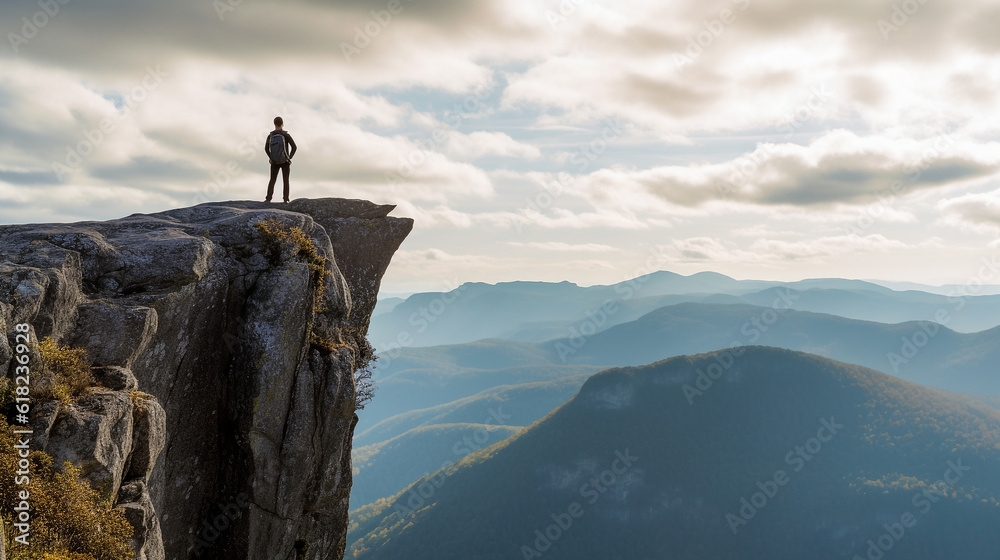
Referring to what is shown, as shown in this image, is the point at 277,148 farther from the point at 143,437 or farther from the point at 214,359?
the point at 143,437

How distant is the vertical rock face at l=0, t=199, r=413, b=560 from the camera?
11992 mm

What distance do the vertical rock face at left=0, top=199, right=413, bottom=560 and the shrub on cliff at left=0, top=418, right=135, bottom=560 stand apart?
1.17 m

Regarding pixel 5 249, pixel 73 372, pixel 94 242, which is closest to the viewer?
pixel 73 372

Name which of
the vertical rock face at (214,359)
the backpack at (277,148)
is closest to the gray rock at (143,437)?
the vertical rock face at (214,359)

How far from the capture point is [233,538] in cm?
1590

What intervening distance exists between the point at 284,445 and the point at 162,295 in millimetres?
5400

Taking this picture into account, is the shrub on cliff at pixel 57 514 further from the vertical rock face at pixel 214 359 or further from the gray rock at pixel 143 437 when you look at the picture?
the gray rock at pixel 143 437

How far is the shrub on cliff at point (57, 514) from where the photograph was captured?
877cm

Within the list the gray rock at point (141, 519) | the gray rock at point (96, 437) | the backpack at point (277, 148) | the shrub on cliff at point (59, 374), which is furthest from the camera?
the backpack at point (277, 148)

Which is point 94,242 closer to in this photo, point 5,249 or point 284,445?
point 5,249

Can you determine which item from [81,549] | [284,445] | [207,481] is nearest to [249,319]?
[284,445]

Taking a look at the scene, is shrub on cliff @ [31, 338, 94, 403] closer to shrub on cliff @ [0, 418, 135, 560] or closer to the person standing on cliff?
shrub on cliff @ [0, 418, 135, 560]

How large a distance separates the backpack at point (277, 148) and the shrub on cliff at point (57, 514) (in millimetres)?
14947

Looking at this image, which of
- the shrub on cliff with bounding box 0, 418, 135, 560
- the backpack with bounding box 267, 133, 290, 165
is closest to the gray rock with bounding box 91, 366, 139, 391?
the shrub on cliff with bounding box 0, 418, 135, 560
